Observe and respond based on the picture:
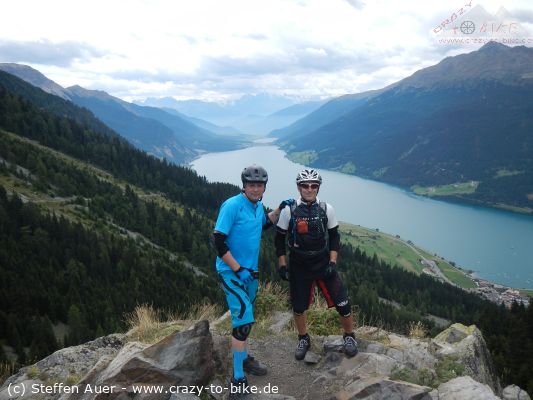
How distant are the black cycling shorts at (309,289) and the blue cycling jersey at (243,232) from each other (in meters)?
1.12

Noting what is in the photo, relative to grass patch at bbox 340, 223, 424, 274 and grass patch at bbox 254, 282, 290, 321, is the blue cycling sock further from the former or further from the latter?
grass patch at bbox 340, 223, 424, 274

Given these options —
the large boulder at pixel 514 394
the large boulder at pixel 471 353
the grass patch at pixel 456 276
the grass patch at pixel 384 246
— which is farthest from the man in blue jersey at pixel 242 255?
the grass patch at pixel 384 246

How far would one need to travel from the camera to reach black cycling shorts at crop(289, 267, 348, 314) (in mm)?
7668

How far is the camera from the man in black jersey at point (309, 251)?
24.0 ft

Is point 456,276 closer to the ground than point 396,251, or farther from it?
closer to the ground

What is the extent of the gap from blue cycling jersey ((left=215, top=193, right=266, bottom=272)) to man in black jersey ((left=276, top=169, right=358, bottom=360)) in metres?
0.71

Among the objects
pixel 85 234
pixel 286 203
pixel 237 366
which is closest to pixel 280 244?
pixel 286 203

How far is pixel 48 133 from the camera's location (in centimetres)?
12762

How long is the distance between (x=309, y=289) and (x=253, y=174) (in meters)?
2.67

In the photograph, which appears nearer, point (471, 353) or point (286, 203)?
point (286, 203)

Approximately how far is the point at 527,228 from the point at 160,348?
607 feet

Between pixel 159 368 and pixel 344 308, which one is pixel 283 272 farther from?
pixel 159 368

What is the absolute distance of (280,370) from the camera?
302 inches

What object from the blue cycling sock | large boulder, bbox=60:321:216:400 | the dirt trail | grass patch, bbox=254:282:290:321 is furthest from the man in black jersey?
grass patch, bbox=254:282:290:321
